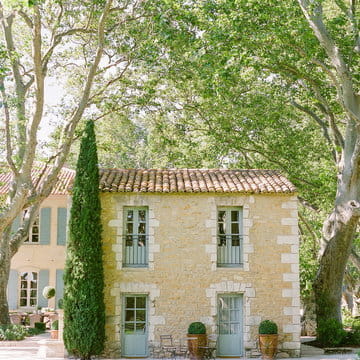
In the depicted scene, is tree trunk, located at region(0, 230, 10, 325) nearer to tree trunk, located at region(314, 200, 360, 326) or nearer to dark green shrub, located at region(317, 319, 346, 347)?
tree trunk, located at region(314, 200, 360, 326)

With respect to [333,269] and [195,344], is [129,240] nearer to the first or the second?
[195,344]

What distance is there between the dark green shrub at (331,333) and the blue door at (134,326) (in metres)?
5.21

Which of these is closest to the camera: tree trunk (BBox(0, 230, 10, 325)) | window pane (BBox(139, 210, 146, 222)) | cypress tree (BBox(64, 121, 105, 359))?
cypress tree (BBox(64, 121, 105, 359))

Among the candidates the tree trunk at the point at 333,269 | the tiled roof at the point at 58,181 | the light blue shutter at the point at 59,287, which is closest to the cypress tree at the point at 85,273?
the tree trunk at the point at 333,269

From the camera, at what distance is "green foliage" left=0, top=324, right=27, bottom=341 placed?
61.2 feet

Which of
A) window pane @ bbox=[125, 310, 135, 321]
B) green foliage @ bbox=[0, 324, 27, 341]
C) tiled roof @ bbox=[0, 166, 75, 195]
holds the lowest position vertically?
green foliage @ bbox=[0, 324, 27, 341]

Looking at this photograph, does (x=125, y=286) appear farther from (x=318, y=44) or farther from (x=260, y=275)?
(x=318, y=44)

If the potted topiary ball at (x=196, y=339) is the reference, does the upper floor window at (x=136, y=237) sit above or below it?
above

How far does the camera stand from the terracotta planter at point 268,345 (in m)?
15.4

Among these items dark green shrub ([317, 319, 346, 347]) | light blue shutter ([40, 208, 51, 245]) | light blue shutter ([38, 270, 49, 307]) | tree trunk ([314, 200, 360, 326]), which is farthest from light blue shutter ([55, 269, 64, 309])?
dark green shrub ([317, 319, 346, 347])

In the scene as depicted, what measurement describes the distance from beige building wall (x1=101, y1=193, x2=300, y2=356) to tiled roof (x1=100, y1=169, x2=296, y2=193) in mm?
230

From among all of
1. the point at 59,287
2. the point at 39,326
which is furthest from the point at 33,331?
the point at 59,287

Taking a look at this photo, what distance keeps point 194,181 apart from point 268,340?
15.4 feet

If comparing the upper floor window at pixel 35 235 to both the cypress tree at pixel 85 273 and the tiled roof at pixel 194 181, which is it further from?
the cypress tree at pixel 85 273
